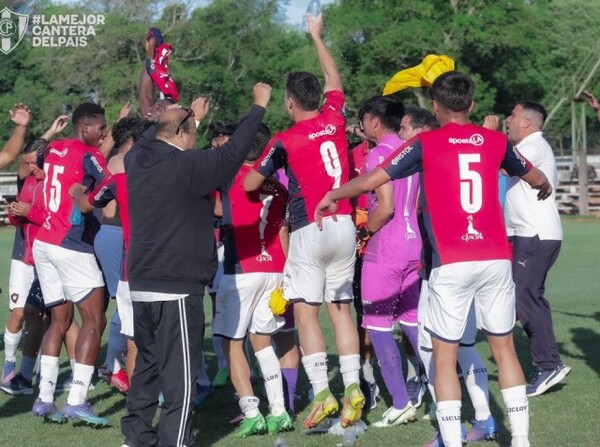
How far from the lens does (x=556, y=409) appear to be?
27.4 ft

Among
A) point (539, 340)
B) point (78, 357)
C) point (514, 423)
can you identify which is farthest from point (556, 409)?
point (78, 357)

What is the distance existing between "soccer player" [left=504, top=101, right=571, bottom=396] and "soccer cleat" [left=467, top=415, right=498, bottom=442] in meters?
2.06

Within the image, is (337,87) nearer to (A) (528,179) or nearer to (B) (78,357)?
(A) (528,179)

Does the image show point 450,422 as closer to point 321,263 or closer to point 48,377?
point 321,263

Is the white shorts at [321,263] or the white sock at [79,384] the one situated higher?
the white shorts at [321,263]

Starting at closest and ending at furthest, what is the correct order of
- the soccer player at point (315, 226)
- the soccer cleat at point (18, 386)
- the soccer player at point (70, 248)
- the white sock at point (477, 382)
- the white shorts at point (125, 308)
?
the white sock at point (477, 382) → the soccer player at point (315, 226) → the white shorts at point (125, 308) → the soccer player at point (70, 248) → the soccer cleat at point (18, 386)

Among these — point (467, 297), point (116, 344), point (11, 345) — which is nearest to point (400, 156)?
point (467, 297)

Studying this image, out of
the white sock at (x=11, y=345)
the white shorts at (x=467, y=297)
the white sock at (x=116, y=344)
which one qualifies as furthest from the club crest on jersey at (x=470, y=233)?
the white sock at (x=11, y=345)

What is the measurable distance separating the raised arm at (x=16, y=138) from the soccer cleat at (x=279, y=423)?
2.71 m

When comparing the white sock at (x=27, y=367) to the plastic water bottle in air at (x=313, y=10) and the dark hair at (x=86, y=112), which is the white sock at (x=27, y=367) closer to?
the dark hair at (x=86, y=112)

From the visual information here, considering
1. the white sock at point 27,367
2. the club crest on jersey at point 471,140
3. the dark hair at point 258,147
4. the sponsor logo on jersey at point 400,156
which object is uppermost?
the dark hair at point 258,147

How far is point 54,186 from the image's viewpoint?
8.41 metres

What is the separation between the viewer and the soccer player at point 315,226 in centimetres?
760

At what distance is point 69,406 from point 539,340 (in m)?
4.22
